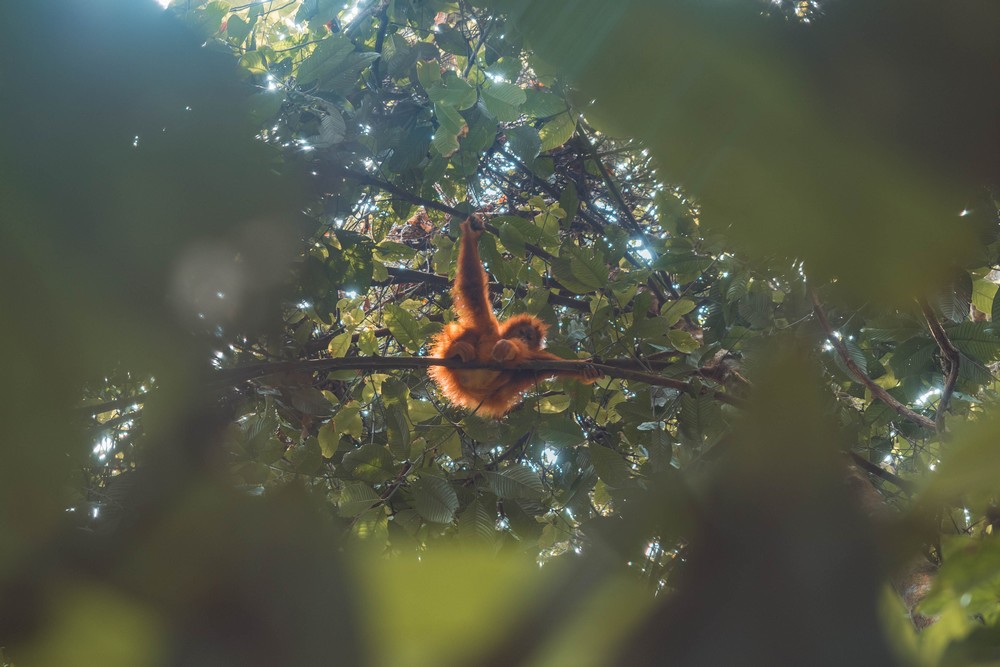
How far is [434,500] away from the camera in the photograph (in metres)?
2.68

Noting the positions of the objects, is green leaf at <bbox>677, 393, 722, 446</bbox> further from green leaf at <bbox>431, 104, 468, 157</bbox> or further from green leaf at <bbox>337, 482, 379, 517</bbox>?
green leaf at <bbox>431, 104, 468, 157</bbox>

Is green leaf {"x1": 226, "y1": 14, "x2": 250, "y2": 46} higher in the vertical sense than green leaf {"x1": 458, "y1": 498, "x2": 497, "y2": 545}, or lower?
higher

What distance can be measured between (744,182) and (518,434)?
3.07 metres

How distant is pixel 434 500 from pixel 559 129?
1.90 m

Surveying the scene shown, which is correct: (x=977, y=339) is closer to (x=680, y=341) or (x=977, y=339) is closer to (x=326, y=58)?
(x=680, y=341)

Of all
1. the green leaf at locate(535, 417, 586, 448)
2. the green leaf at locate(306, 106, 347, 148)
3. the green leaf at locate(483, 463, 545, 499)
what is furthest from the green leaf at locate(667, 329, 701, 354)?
the green leaf at locate(306, 106, 347, 148)

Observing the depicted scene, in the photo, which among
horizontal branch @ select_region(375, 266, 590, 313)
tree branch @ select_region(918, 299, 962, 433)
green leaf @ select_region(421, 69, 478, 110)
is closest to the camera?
tree branch @ select_region(918, 299, 962, 433)

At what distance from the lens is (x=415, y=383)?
383 centimetres

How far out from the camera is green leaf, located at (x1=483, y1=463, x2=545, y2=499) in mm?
2873

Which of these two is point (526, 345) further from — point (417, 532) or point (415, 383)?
point (417, 532)

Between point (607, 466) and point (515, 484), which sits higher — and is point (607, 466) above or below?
below

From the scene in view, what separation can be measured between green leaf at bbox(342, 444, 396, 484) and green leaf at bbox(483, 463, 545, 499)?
0.46m

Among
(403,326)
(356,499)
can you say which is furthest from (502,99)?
(356,499)

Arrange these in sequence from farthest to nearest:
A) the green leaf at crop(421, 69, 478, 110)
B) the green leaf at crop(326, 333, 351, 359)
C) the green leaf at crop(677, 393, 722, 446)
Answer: the green leaf at crop(326, 333, 351, 359) < the green leaf at crop(421, 69, 478, 110) < the green leaf at crop(677, 393, 722, 446)
